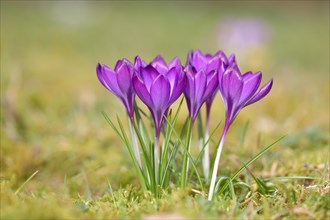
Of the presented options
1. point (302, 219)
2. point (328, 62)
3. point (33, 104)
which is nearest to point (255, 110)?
point (33, 104)

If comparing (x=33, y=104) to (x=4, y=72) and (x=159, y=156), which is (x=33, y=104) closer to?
(x=4, y=72)

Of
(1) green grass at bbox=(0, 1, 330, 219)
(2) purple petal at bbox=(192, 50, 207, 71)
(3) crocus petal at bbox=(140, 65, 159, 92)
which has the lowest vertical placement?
(1) green grass at bbox=(0, 1, 330, 219)

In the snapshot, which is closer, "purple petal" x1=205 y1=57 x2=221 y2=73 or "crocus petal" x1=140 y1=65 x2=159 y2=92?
"crocus petal" x1=140 y1=65 x2=159 y2=92

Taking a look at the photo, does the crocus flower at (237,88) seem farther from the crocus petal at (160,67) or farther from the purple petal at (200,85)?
the crocus petal at (160,67)

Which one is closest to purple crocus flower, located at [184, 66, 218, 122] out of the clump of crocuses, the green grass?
the clump of crocuses

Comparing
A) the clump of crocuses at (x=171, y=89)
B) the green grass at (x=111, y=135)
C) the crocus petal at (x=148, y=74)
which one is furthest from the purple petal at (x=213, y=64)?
the green grass at (x=111, y=135)

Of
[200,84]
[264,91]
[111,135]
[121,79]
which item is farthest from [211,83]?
[111,135]

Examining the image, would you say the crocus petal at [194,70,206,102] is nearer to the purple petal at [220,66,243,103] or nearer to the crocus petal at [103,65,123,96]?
the purple petal at [220,66,243,103]
